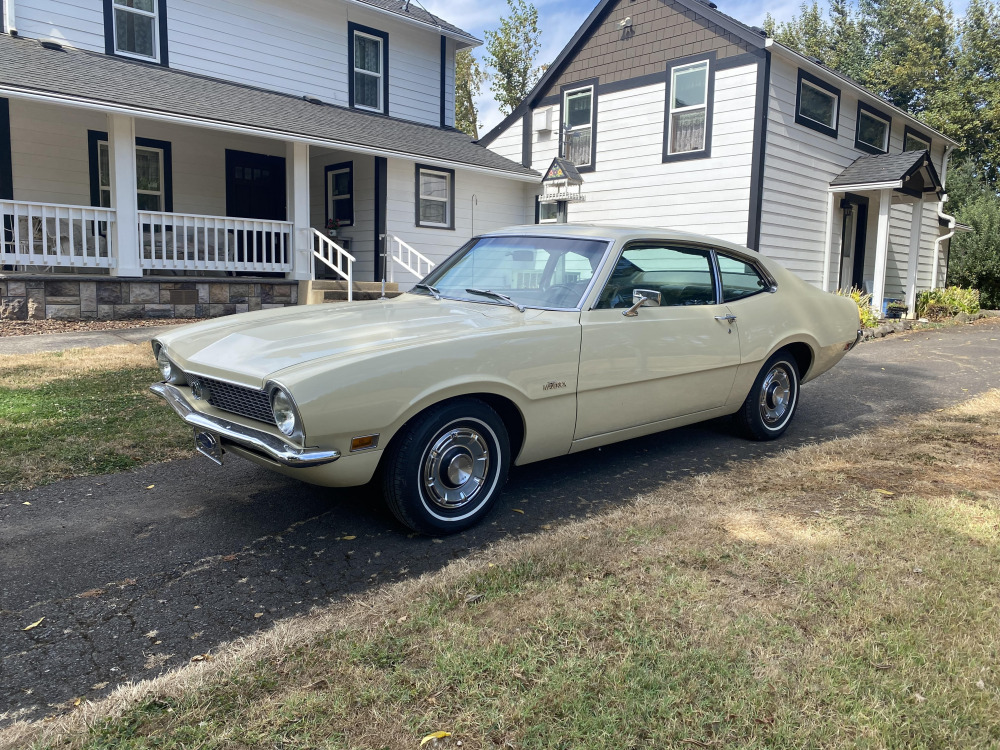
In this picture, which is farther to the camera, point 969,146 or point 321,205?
point 969,146

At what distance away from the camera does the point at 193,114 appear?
11.5m

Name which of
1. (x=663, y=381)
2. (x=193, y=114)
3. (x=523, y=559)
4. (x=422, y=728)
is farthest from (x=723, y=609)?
(x=193, y=114)

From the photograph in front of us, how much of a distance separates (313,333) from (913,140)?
20.6 meters

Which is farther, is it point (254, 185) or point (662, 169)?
point (254, 185)

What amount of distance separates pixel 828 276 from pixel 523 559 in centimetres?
1478

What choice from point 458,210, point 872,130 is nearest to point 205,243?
point 458,210

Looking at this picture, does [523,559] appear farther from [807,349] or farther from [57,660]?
[807,349]

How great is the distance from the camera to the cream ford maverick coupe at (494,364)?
3.31 m

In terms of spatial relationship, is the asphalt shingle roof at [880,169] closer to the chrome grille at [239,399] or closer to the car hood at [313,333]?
the car hood at [313,333]

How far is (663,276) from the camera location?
15.9 feet

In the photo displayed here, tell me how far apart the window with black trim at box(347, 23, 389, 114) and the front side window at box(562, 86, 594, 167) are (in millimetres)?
4051

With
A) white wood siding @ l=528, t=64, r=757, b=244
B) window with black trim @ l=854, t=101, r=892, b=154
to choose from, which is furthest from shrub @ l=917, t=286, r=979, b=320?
white wood siding @ l=528, t=64, r=757, b=244

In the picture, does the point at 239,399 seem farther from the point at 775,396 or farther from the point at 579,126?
the point at 579,126

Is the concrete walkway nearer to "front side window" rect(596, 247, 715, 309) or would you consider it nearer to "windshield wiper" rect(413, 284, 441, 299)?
"windshield wiper" rect(413, 284, 441, 299)
